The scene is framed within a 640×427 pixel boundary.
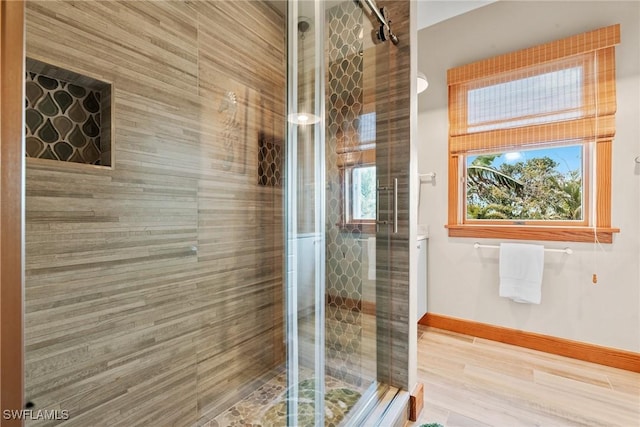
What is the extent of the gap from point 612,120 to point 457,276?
1.48m

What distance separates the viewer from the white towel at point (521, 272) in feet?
7.14

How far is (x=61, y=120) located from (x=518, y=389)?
8.47 ft

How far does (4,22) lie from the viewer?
402mm

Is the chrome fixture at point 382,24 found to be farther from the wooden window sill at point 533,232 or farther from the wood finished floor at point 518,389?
the wood finished floor at point 518,389

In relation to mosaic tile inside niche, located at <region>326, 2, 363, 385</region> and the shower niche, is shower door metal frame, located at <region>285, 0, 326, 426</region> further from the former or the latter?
the shower niche

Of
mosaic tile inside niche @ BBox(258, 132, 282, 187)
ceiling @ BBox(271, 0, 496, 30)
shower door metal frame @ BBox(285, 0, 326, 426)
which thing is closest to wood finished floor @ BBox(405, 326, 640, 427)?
shower door metal frame @ BBox(285, 0, 326, 426)

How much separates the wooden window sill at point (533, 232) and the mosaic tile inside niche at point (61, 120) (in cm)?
248

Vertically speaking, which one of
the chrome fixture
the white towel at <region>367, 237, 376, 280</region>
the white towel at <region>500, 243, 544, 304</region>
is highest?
the chrome fixture

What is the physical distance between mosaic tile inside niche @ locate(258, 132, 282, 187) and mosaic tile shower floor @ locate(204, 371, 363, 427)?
1.17 meters

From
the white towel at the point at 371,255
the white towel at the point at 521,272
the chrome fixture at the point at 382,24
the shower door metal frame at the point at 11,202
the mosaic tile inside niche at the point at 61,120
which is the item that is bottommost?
the white towel at the point at 521,272

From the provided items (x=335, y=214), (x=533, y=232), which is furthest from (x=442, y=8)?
(x=335, y=214)

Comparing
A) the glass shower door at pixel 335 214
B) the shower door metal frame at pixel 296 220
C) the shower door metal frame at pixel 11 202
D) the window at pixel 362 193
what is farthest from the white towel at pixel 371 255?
the shower door metal frame at pixel 11 202

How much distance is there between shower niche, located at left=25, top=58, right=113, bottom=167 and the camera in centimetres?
102

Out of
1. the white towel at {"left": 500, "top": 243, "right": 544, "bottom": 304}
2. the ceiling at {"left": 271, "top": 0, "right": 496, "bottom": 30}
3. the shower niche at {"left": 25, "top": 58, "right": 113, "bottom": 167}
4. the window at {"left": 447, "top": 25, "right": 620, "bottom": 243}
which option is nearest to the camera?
the shower niche at {"left": 25, "top": 58, "right": 113, "bottom": 167}
